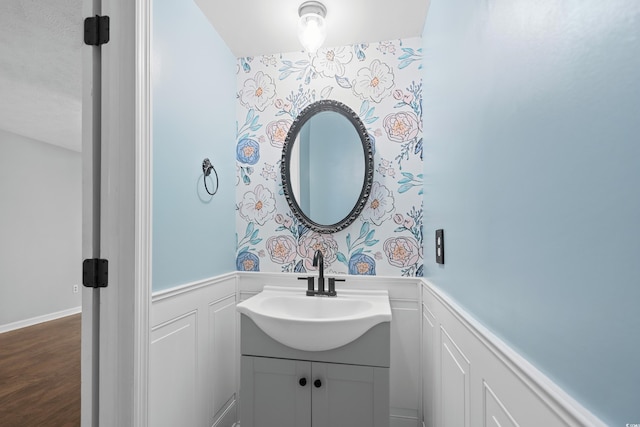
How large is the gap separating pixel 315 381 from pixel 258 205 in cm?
108

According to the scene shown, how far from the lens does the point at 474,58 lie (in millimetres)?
932

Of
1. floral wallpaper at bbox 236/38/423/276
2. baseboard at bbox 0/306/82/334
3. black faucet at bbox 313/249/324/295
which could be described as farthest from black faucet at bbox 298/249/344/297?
baseboard at bbox 0/306/82/334

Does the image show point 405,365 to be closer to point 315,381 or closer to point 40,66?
point 315,381

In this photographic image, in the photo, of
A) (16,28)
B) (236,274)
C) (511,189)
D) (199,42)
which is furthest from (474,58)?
(16,28)

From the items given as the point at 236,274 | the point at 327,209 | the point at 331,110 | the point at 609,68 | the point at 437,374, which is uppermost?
the point at 331,110

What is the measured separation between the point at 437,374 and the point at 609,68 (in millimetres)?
1374

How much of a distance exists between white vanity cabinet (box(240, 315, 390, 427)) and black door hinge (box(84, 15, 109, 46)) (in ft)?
4.32

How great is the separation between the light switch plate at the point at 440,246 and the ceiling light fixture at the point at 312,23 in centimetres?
115

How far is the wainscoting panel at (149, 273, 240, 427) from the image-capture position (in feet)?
4.28

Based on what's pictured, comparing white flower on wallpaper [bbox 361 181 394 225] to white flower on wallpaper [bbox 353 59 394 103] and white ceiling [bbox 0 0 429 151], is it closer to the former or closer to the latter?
white flower on wallpaper [bbox 353 59 394 103]

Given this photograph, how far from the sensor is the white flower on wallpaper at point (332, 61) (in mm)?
1988

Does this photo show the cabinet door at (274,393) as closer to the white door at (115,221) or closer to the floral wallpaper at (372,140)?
the white door at (115,221)

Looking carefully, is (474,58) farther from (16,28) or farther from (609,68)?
(16,28)

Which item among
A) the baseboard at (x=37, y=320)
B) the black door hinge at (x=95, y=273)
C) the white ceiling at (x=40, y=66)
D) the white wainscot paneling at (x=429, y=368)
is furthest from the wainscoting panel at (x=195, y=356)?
the baseboard at (x=37, y=320)
